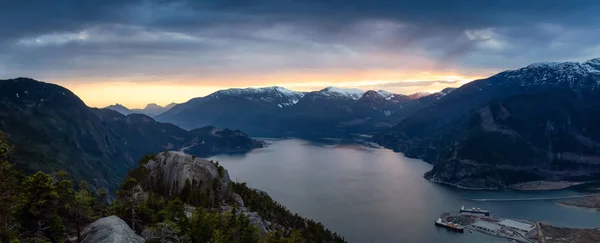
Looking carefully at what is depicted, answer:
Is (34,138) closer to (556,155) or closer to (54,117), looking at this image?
(54,117)

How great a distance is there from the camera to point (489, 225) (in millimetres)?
89688

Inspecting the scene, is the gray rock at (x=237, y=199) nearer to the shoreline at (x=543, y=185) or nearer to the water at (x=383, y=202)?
the water at (x=383, y=202)

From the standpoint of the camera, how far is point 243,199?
47.9 m

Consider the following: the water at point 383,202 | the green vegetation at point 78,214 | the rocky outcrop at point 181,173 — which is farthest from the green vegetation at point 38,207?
the water at point 383,202

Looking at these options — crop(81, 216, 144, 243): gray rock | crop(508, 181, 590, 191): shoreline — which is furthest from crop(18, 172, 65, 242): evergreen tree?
crop(508, 181, 590, 191): shoreline

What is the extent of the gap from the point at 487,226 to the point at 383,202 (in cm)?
2764

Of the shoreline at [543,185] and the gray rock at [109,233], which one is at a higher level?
the gray rock at [109,233]

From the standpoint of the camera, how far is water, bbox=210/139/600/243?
283 ft

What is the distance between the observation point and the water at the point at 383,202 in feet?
283

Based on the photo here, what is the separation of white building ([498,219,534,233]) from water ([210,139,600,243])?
28.5 feet

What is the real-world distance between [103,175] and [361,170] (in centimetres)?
9782

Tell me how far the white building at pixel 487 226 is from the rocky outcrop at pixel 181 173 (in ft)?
215

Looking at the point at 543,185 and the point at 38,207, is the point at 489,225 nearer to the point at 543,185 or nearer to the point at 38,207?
the point at 543,185

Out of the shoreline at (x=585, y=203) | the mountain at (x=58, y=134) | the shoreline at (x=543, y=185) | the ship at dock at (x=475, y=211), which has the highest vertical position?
the mountain at (x=58, y=134)
